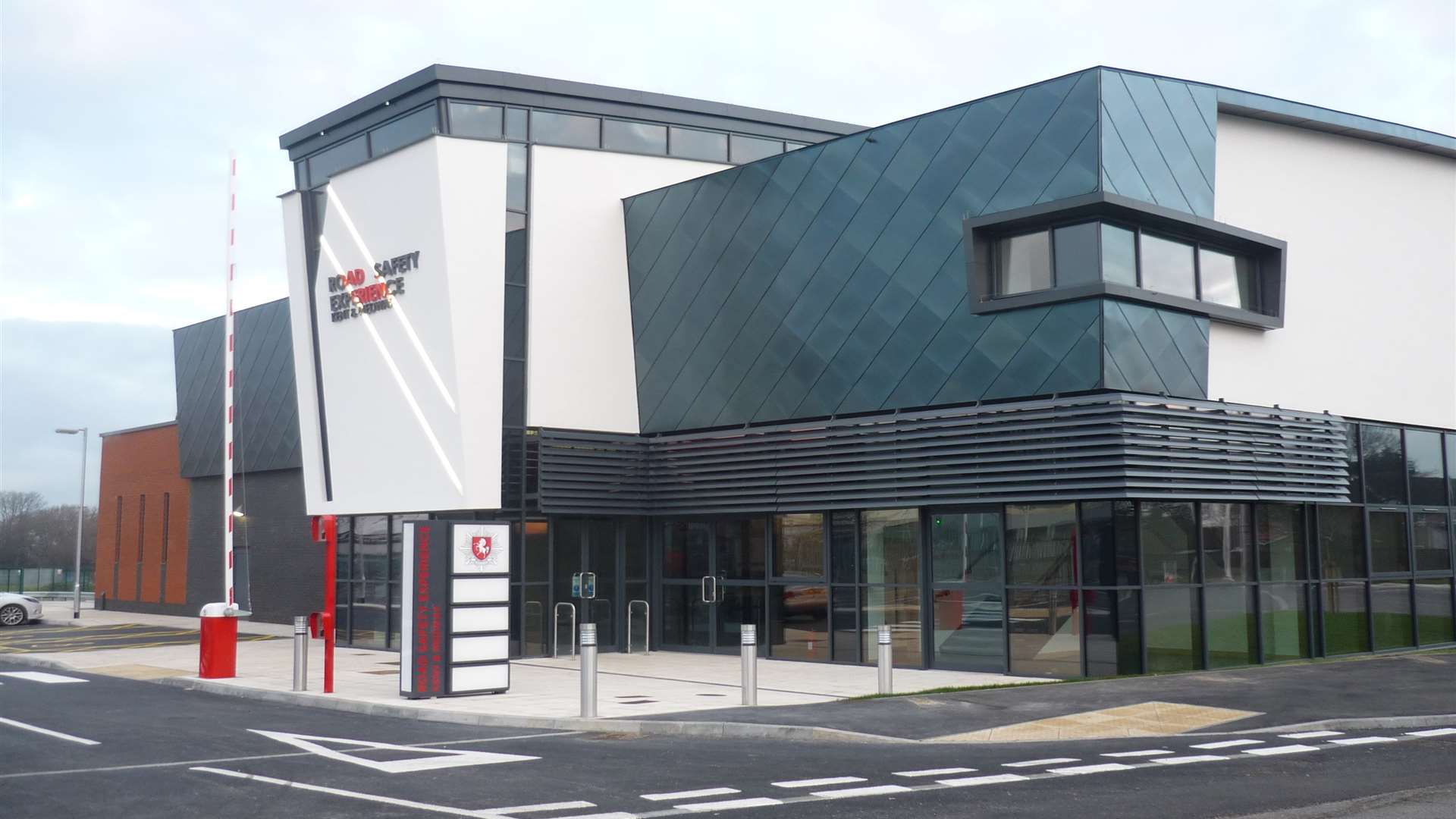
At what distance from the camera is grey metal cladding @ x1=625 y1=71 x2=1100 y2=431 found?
2036 centimetres

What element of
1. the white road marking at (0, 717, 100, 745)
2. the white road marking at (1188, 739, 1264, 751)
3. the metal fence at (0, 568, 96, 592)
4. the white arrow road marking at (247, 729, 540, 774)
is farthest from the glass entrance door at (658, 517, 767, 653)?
the metal fence at (0, 568, 96, 592)

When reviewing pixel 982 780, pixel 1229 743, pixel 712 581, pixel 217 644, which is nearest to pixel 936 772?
pixel 982 780

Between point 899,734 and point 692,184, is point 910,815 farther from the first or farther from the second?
point 692,184

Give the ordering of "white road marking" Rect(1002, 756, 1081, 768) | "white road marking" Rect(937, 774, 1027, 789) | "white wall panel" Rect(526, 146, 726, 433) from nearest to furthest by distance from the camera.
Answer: "white road marking" Rect(937, 774, 1027, 789) < "white road marking" Rect(1002, 756, 1081, 768) < "white wall panel" Rect(526, 146, 726, 433)

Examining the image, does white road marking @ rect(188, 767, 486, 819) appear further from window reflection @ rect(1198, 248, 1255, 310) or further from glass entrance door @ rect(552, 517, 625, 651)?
window reflection @ rect(1198, 248, 1255, 310)

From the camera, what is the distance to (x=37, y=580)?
66.4 meters

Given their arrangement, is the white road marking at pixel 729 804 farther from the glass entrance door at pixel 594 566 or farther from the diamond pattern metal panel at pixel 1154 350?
the glass entrance door at pixel 594 566

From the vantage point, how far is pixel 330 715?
16797 millimetres

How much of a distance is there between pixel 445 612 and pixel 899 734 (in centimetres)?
700

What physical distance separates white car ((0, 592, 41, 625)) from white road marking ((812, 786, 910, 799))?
3364 centimetres

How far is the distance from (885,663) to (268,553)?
2216cm

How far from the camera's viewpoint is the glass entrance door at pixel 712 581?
2492 centimetres

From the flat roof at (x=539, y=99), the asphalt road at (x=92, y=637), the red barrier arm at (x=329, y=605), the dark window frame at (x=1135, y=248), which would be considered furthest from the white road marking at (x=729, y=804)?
the asphalt road at (x=92, y=637)

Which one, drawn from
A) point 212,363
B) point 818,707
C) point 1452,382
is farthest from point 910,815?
point 212,363
